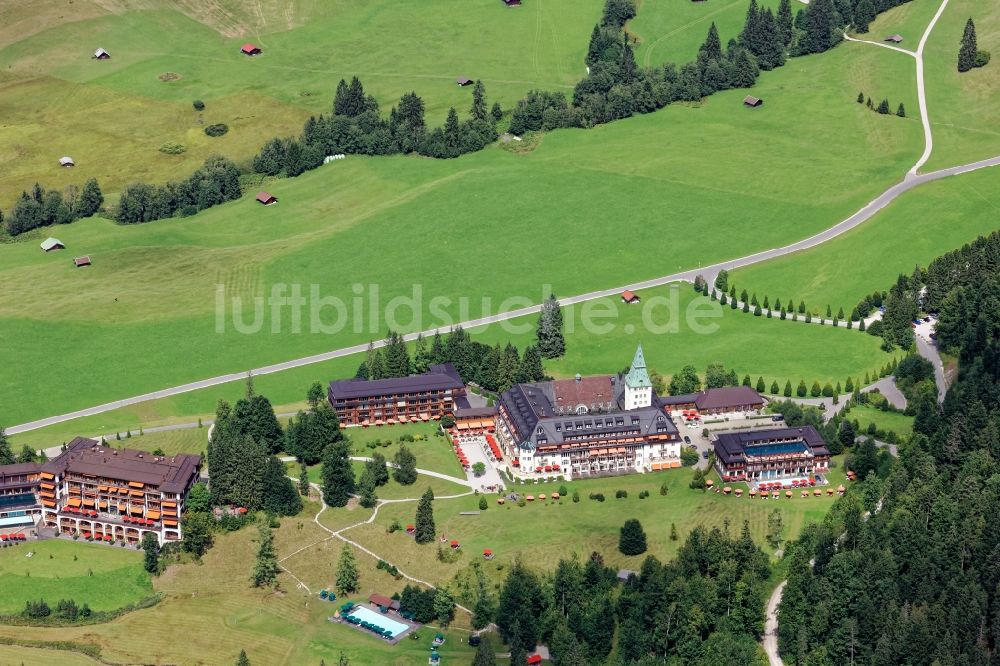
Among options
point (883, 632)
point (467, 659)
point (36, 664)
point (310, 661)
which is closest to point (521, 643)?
point (467, 659)

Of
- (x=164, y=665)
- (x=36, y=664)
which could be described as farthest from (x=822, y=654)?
(x=36, y=664)

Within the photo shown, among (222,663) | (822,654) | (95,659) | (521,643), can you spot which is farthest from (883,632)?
(95,659)

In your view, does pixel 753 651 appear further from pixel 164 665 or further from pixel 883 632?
pixel 164 665

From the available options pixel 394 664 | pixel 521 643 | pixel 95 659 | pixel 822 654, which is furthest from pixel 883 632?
pixel 95 659

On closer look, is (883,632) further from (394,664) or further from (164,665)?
(164,665)

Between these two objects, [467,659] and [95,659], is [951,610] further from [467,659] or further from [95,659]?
[95,659]

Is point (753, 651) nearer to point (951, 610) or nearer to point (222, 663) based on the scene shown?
point (951, 610)
